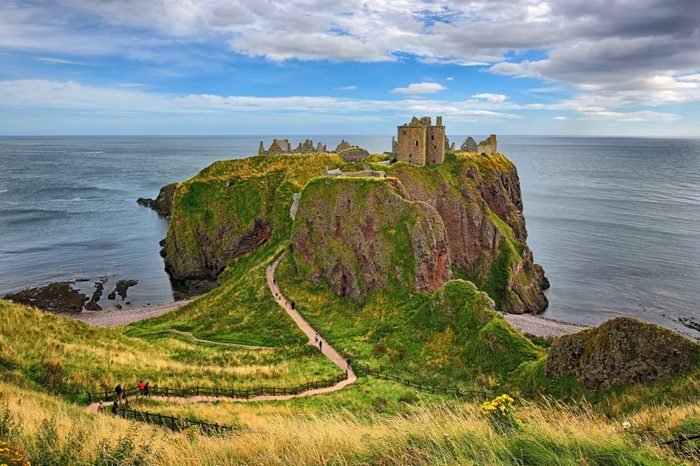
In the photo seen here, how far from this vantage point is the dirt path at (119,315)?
61562 mm

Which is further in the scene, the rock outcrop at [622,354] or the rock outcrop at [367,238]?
the rock outcrop at [367,238]

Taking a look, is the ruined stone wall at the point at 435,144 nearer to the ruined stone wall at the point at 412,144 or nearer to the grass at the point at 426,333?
the ruined stone wall at the point at 412,144

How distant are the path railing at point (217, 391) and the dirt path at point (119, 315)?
1439 inches

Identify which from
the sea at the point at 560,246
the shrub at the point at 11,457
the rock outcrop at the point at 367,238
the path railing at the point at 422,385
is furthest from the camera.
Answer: the sea at the point at 560,246

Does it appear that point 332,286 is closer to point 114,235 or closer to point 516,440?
point 516,440

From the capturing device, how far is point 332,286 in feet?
179

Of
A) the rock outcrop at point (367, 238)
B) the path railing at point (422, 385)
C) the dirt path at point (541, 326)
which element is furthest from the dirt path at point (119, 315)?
the dirt path at point (541, 326)

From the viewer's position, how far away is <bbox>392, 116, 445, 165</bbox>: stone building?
251 feet

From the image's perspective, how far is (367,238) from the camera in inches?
2101

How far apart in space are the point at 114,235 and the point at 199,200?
31.4 meters

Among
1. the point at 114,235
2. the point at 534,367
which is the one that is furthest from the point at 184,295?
the point at 534,367

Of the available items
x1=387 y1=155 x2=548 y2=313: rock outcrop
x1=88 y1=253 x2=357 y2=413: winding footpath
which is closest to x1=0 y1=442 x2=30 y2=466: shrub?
x1=88 y1=253 x2=357 y2=413: winding footpath

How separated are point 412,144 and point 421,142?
154cm

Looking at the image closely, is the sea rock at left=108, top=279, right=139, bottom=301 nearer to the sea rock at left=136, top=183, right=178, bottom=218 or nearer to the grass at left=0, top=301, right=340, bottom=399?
the grass at left=0, top=301, right=340, bottom=399
